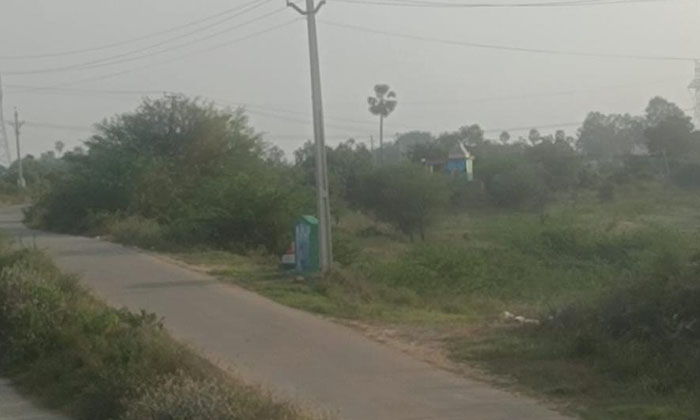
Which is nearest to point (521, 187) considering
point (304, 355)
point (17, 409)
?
point (304, 355)

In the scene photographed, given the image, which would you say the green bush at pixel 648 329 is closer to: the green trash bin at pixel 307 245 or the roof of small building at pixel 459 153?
the green trash bin at pixel 307 245

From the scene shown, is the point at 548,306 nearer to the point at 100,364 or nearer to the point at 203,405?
the point at 100,364

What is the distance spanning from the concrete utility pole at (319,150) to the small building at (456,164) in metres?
47.2

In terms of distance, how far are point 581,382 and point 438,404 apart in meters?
1.92

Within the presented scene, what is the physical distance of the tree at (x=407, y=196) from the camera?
59.1m

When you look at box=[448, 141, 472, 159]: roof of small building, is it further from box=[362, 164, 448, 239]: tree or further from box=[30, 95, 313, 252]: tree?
box=[30, 95, 313, 252]: tree

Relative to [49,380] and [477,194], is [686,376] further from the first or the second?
[477,194]

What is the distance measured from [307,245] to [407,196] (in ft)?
112

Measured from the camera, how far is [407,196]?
5903 cm

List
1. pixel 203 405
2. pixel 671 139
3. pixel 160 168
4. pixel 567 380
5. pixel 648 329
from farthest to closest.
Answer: pixel 671 139
pixel 160 168
pixel 648 329
pixel 567 380
pixel 203 405

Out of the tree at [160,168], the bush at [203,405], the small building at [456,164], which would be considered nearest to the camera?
the bush at [203,405]

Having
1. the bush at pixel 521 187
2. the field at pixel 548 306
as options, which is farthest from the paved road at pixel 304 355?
the bush at pixel 521 187

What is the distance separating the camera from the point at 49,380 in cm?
1473

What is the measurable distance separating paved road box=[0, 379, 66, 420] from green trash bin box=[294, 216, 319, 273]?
10728 millimetres
